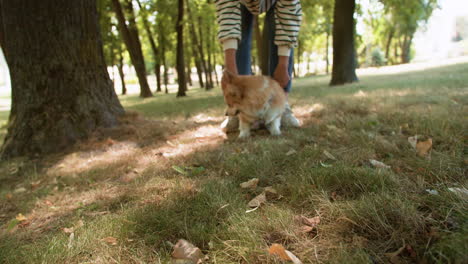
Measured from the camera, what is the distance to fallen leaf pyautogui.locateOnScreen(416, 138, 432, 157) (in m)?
1.60

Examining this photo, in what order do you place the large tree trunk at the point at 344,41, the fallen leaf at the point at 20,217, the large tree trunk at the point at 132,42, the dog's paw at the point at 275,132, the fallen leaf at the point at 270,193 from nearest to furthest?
the fallen leaf at the point at 270,193 < the fallen leaf at the point at 20,217 < the dog's paw at the point at 275,132 < the large tree trunk at the point at 344,41 < the large tree trunk at the point at 132,42

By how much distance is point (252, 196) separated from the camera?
4.40 ft

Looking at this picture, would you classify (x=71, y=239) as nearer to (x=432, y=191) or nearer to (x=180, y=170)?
(x=180, y=170)

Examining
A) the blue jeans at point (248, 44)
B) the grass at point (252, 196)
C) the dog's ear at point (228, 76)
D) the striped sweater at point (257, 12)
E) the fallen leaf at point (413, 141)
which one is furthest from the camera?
the blue jeans at point (248, 44)

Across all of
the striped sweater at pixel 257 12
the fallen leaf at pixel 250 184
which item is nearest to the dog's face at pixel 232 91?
the striped sweater at pixel 257 12

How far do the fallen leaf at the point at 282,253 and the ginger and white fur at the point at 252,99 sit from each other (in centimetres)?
166

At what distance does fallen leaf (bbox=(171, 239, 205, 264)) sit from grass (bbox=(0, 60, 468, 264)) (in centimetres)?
4

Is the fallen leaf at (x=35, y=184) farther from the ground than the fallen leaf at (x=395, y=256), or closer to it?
closer to it

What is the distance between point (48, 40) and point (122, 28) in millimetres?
8404

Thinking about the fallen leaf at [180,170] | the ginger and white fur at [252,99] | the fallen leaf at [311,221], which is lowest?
the fallen leaf at [311,221]

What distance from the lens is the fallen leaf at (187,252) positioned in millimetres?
905

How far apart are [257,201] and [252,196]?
11 cm

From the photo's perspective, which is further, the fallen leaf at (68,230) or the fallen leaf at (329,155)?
the fallen leaf at (329,155)

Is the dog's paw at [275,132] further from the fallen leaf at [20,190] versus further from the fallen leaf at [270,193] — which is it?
the fallen leaf at [20,190]
